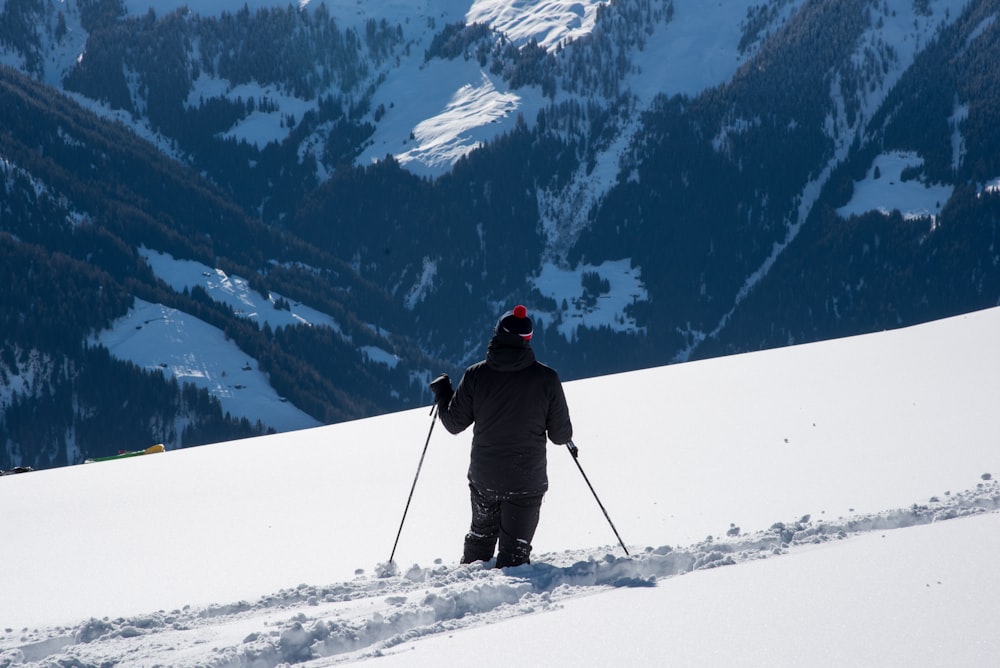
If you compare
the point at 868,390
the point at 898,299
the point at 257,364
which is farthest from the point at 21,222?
the point at 868,390

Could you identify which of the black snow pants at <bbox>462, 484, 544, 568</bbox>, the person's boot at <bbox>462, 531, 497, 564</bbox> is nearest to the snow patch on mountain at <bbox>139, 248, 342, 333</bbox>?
the person's boot at <bbox>462, 531, 497, 564</bbox>

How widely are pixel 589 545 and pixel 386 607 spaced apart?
109 inches

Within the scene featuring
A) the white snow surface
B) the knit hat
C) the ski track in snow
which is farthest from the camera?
the knit hat

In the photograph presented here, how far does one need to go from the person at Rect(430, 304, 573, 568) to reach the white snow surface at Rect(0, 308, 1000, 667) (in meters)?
0.44

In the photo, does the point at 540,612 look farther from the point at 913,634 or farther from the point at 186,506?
the point at 186,506

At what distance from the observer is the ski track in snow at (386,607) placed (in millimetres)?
6281

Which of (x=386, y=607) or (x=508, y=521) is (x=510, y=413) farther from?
(x=386, y=607)

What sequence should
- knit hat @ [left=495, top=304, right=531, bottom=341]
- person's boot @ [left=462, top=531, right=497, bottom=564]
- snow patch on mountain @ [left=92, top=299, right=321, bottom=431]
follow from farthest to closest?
snow patch on mountain @ [left=92, top=299, right=321, bottom=431] → person's boot @ [left=462, top=531, right=497, bottom=564] → knit hat @ [left=495, top=304, right=531, bottom=341]

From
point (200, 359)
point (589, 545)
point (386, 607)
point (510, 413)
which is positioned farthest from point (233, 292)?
A: point (386, 607)

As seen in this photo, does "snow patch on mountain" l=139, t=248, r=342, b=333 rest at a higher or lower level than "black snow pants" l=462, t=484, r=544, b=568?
higher

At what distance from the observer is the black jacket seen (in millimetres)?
8070

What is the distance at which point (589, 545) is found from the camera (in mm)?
9227

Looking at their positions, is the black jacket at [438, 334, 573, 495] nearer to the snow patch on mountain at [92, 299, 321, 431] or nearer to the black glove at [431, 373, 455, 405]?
the black glove at [431, 373, 455, 405]

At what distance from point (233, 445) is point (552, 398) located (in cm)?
1166
